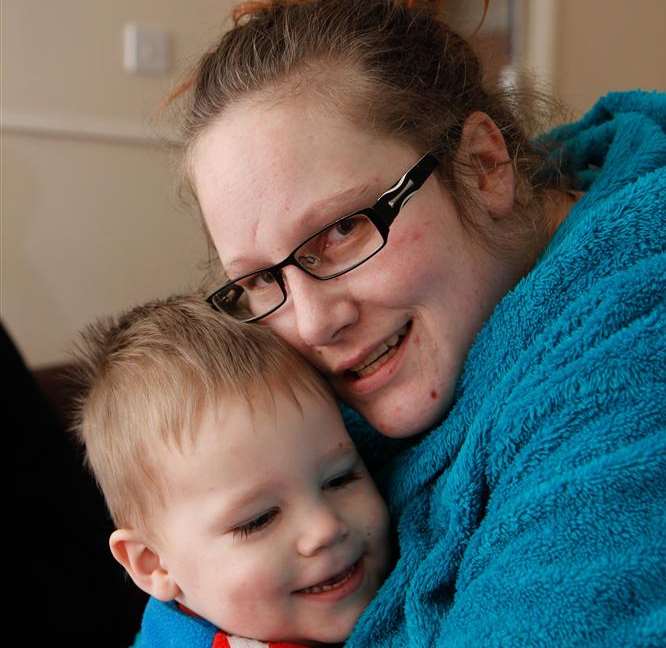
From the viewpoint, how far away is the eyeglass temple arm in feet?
2.99

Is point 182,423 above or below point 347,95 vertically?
below

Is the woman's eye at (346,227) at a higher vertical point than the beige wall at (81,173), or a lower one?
higher

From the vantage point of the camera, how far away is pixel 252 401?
2.98 feet

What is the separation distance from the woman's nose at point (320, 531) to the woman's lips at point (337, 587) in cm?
5

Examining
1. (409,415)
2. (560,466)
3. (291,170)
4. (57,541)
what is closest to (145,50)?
(57,541)

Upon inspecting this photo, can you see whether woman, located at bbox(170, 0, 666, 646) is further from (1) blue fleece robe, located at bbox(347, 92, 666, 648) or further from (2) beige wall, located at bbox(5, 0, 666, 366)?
(2) beige wall, located at bbox(5, 0, 666, 366)

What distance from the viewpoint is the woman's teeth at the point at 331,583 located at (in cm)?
88

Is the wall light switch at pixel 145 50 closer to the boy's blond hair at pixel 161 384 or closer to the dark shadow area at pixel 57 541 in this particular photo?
the dark shadow area at pixel 57 541

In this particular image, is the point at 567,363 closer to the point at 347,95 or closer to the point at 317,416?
the point at 317,416

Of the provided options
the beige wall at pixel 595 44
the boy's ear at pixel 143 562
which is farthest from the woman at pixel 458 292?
the beige wall at pixel 595 44

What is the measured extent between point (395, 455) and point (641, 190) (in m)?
0.49

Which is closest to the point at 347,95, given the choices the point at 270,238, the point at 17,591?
the point at 270,238

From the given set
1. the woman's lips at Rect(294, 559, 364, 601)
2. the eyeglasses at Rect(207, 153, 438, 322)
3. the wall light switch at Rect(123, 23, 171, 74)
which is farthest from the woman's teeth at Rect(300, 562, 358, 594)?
the wall light switch at Rect(123, 23, 171, 74)

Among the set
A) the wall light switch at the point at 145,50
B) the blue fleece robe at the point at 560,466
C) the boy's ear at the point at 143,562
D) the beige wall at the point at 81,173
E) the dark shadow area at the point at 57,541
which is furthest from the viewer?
the wall light switch at the point at 145,50
